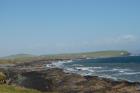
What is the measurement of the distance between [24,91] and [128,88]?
27563 millimetres

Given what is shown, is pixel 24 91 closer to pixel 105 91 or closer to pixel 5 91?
pixel 5 91

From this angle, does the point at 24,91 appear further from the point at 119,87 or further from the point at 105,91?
the point at 119,87

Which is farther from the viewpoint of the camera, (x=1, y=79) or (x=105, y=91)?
(x=105, y=91)

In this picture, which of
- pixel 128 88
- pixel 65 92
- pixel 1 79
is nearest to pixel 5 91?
pixel 1 79

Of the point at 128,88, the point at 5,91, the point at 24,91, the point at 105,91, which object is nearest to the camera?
the point at 5,91

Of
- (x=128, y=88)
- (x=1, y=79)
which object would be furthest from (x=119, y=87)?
(x=1, y=79)

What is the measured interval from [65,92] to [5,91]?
78.3 feet

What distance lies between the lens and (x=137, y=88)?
6225cm

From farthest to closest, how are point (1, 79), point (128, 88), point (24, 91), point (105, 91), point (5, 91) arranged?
1. point (128, 88)
2. point (105, 91)
3. point (1, 79)
4. point (24, 91)
5. point (5, 91)

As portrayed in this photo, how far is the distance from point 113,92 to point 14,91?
23046 mm

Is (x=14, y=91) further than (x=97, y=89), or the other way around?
(x=97, y=89)

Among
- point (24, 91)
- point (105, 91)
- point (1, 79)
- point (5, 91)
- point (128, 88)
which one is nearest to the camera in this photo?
point (5, 91)

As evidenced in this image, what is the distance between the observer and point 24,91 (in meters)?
39.8

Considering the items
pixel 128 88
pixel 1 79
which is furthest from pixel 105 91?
pixel 1 79
